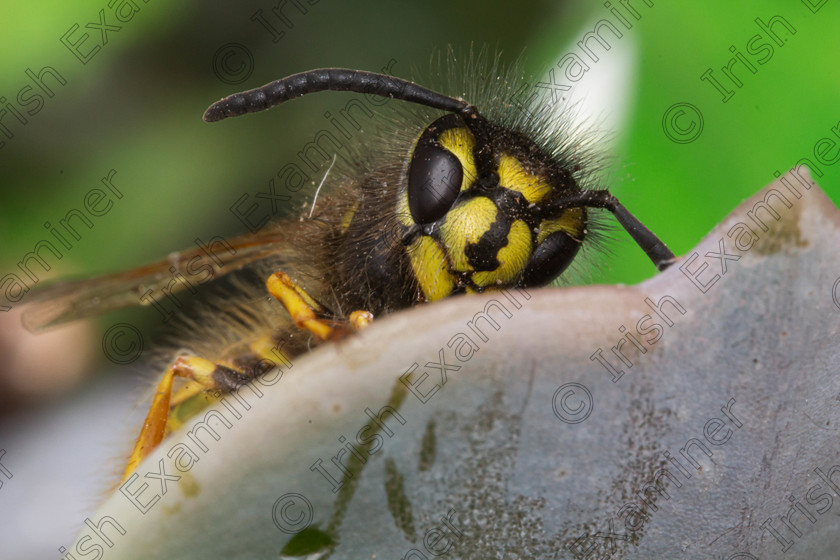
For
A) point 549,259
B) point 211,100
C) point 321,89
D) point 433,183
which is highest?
point 211,100

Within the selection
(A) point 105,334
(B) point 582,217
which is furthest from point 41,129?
(B) point 582,217

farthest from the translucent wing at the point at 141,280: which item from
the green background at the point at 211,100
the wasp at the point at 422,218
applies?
the green background at the point at 211,100

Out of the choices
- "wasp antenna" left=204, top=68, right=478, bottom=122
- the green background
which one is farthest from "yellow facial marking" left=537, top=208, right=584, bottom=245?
the green background

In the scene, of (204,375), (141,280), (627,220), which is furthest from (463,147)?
(141,280)

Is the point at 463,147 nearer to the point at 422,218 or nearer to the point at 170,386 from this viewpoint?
the point at 422,218

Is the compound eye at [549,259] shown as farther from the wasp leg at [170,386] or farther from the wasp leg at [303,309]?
the wasp leg at [170,386]

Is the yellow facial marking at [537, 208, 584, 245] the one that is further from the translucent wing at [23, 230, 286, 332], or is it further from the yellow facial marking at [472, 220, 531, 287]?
the translucent wing at [23, 230, 286, 332]

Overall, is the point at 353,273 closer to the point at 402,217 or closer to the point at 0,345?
the point at 402,217
